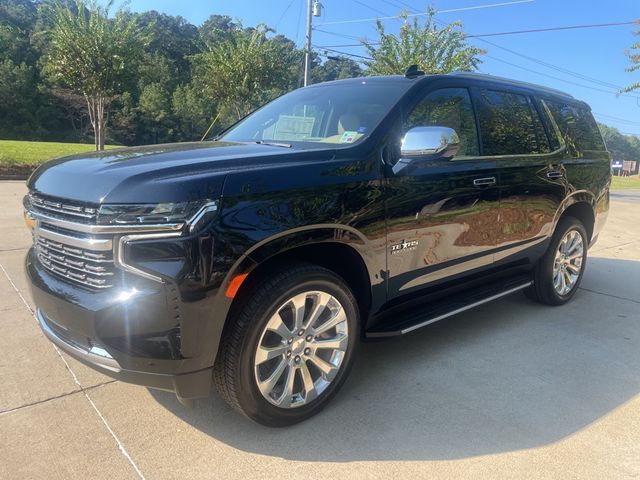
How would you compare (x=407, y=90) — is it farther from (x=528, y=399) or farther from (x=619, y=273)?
(x=619, y=273)

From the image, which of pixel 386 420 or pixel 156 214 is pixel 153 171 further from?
pixel 386 420

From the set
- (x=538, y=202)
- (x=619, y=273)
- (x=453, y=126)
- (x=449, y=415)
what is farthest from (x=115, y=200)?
(x=619, y=273)

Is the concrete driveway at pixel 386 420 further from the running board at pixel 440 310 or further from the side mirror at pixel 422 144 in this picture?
the side mirror at pixel 422 144

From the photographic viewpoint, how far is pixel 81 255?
2.26 meters

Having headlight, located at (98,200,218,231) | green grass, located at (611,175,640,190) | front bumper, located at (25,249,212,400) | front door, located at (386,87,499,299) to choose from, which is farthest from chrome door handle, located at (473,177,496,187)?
green grass, located at (611,175,640,190)

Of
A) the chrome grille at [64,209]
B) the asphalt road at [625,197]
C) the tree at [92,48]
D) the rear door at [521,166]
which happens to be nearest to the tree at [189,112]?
the tree at [92,48]

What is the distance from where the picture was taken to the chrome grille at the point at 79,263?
216 cm

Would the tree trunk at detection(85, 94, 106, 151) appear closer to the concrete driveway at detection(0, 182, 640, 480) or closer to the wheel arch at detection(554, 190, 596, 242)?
the concrete driveway at detection(0, 182, 640, 480)

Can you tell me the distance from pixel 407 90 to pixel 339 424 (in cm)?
211

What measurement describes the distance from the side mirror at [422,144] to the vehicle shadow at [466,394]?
4.51ft

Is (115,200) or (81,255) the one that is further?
(81,255)

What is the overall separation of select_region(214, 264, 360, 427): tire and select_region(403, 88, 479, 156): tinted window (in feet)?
4.27

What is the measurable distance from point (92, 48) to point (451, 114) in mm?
14311

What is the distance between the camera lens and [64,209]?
7.65ft
